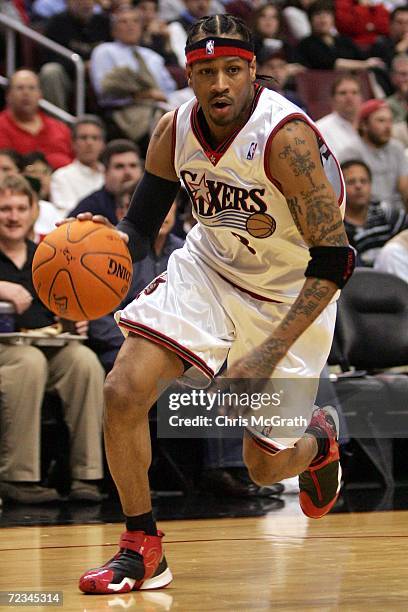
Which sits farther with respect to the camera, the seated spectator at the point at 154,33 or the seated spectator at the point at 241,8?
the seated spectator at the point at 241,8

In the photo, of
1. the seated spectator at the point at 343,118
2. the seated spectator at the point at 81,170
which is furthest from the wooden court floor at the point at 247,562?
the seated spectator at the point at 343,118

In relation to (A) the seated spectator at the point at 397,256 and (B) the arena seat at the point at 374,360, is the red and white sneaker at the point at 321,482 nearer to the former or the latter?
(B) the arena seat at the point at 374,360

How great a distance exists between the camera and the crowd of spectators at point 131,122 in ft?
21.9

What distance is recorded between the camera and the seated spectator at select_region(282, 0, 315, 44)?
13680 millimetres

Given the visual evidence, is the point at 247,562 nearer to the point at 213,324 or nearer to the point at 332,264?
the point at 213,324

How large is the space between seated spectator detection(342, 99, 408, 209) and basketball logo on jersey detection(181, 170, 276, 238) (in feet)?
19.4

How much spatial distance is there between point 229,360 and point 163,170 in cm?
75

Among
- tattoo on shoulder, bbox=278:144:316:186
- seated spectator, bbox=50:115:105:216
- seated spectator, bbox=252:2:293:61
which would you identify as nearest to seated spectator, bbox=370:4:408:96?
seated spectator, bbox=252:2:293:61

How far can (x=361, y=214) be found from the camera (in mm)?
8578

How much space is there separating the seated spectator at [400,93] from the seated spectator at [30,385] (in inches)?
232

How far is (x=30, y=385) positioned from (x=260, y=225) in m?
2.70

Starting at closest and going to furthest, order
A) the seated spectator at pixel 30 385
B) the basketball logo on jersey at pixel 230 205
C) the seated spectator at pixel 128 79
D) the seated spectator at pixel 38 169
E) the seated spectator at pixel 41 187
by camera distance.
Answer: the basketball logo on jersey at pixel 230 205 → the seated spectator at pixel 30 385 → the seated spectator at pixel 41 187 → the seated spectator at pixel 38 169 → the seated spectator at pixel 128 79

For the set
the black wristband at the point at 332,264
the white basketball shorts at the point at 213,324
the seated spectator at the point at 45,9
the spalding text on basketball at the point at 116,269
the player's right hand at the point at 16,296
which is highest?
the seated spectator at the point at 45,9

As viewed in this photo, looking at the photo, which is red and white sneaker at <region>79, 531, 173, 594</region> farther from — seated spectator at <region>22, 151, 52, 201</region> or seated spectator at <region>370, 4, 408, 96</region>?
seated spectator at <region>370, 4, 408, 96</region>
